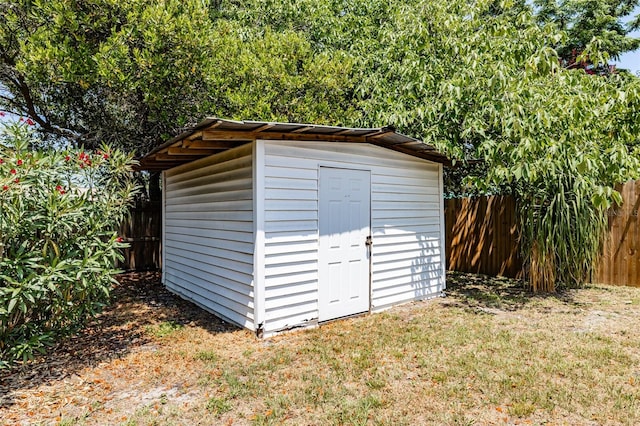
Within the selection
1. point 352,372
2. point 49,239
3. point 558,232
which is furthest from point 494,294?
point 49,239

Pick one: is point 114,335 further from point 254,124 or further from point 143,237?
point 143,237

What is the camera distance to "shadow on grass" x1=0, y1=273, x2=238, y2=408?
127 inches

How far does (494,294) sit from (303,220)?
11.7ft

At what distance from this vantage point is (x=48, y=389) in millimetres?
3027

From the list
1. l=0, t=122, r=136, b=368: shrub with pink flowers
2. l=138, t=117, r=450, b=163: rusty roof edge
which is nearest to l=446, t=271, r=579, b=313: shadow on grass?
l=138, t=117, r=450, b=163: rusty roof edge

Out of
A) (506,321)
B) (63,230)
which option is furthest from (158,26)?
(506,321)

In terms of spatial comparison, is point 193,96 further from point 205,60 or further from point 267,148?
point 267,148

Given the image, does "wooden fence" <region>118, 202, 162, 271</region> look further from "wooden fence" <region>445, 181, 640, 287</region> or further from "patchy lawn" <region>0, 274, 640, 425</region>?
"wooden fence" <region>445, 181, 640, 287</region>

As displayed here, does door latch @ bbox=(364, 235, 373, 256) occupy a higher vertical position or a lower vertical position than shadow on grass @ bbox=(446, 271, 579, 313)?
higher

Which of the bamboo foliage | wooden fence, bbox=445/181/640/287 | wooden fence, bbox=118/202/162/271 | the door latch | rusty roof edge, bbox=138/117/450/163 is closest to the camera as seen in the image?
rusty roof edge, bbox=138/117/450/163

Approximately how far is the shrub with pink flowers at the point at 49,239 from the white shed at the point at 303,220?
1.05m

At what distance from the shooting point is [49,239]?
330 centimetres

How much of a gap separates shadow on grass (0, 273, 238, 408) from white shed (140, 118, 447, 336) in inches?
12.5

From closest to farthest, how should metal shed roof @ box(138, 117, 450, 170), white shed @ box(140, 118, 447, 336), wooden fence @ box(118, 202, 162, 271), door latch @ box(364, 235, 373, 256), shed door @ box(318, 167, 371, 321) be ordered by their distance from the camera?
metal shed roof @ box(138, 117, 450, 170), white shed @ box(140, 118, 447, 336), shed door @ box(318, 167, 371, 321), door latch @ box(364, 235, 373, 256), wooden fence @ box(118, 202, 162, 271)
